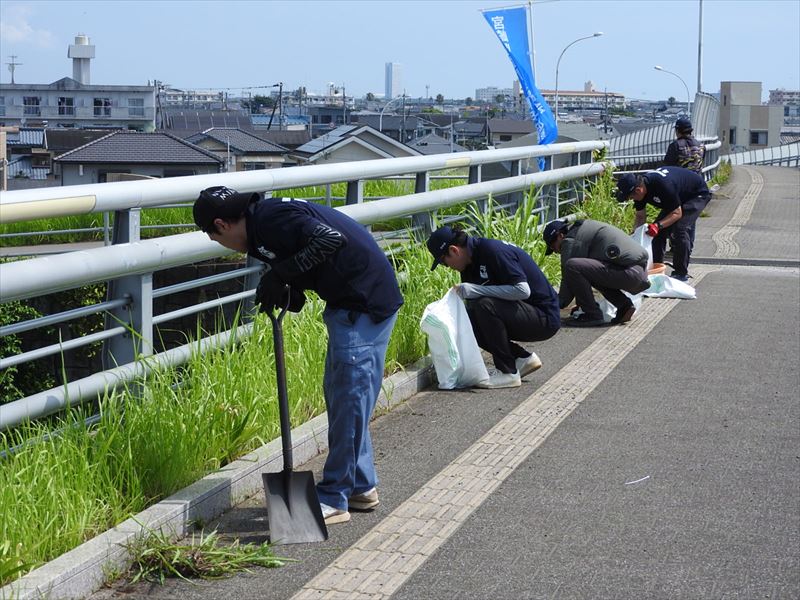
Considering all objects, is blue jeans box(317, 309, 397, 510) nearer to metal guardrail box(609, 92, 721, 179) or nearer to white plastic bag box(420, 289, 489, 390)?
white plastic bag box(420, 289, 489, 390)

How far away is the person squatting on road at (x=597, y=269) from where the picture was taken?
1004cm

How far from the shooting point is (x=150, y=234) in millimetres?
17172

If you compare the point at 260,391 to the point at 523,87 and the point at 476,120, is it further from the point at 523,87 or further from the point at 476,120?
the point at 476,120

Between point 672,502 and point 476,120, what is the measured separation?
110931 mm

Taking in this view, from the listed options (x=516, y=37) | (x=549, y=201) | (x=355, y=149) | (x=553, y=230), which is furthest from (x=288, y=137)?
(x=553, y=230)

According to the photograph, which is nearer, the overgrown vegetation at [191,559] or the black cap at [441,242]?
the overgrown vegetation at [191,559]

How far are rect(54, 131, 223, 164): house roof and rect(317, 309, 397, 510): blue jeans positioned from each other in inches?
1950

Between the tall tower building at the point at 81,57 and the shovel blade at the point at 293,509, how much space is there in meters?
111

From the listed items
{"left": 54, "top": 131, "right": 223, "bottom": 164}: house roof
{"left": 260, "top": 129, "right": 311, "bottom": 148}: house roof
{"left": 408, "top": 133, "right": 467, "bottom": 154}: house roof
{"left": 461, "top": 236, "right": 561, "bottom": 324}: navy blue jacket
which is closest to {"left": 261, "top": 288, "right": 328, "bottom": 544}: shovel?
{"left": 461, "top": 236, "right": 561, "bottom": 324}: navy blue jacket

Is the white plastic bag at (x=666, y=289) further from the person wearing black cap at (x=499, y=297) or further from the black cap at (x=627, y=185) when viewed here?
the person wearing black cap at (x=499, y=297)

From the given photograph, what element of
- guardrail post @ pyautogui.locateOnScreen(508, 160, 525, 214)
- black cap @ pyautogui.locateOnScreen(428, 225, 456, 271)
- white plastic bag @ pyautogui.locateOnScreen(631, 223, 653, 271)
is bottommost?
white plastic bag @ pyautogui.locateOnScreen(631, 223, 653, 271)

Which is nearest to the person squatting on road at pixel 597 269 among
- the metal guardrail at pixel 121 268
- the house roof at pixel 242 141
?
the metal guardrail at pixel 121 268

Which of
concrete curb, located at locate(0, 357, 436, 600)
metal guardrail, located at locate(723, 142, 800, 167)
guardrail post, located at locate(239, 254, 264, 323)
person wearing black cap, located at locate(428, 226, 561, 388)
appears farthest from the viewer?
metal guardrail, located at locate(723, 142, 800, 167)

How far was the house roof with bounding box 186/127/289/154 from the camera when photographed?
207ft
